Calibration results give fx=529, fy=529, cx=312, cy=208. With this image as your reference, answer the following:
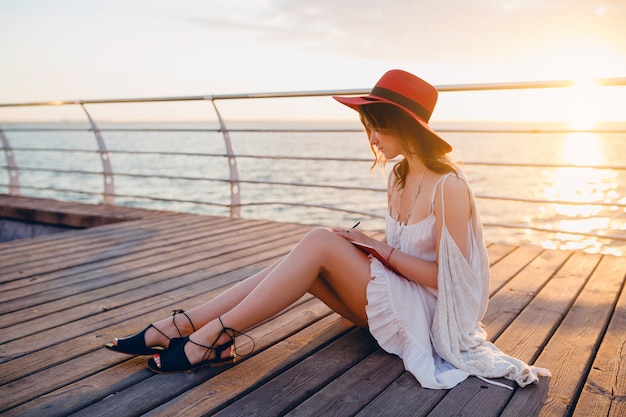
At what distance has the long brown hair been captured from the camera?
1798mm

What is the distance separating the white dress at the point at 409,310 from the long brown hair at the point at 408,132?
3.9 inches

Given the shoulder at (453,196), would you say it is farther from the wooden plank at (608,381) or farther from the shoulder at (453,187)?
the wooden plank at (608,381)

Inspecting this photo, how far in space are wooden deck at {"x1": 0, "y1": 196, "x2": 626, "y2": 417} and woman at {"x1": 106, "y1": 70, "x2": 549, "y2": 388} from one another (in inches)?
3.2

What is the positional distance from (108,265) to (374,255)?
192 centimetres

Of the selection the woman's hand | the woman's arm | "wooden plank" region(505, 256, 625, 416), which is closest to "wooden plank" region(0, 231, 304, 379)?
the woman's hand

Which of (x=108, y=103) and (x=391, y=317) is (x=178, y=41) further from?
(x=391, y=317)

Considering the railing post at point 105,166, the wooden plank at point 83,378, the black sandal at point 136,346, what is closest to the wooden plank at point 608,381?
the wooden plank at point 83,378

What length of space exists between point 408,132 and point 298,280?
25.0 inches

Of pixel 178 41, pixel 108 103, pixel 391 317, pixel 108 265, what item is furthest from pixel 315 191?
pixel 391 317

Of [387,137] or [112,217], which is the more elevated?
[387,137]

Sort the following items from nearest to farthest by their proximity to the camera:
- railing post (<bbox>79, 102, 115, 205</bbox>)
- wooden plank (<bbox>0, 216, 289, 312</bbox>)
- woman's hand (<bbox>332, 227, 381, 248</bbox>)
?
woman's hand (<bbox>332, 227, 381, 248</bbox>)
wooden plank (<bbox>0, 216, 289, 312</bbox>)
railing post (<bbox>79, 102, 115, 205</bbox>)

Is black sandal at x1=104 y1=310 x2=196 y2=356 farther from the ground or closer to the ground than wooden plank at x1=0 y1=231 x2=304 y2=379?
farther from the ground

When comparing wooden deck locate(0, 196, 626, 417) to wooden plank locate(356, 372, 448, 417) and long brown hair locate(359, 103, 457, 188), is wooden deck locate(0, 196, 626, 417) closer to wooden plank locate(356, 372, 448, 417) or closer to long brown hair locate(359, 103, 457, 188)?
wooden plank locate(356, 372, 448, 417)

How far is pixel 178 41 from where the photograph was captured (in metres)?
15.4
